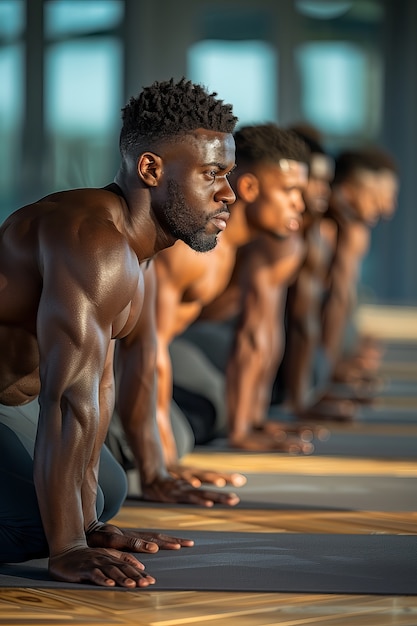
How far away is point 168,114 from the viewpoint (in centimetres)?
244

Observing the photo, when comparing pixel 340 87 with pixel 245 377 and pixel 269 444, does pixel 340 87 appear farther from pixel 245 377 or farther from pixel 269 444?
pixel 269 444

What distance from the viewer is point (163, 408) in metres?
3.52

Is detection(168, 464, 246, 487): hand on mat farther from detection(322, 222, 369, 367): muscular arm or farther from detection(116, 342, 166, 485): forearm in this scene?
detection(322, 222, 369, 367): muscular arm

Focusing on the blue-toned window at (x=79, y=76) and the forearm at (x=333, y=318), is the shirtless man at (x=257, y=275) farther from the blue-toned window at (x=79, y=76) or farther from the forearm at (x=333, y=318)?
the blue-toned window at (x=79, y=76)

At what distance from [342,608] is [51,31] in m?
10.3

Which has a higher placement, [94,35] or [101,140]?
[94,35]

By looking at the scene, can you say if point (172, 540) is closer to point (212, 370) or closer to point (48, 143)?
point (212, 370)

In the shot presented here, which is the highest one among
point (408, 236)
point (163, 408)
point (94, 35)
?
point (94, 35)

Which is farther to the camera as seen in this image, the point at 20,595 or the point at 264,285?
the point at 264,285

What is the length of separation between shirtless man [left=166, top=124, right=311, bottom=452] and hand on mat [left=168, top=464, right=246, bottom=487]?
52 centimetres

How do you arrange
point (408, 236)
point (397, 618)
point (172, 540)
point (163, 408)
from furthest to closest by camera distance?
1. point (408, 236)
2. point (163, 408)
3. point (172, 540)
4. point (397, 618)

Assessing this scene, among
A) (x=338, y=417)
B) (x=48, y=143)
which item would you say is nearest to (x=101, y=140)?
(x=48, y=143)

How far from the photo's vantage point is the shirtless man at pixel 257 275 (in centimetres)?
388

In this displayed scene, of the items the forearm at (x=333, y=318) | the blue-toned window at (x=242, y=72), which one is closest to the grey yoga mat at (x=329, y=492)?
the forearm at (x=333, y=318)
